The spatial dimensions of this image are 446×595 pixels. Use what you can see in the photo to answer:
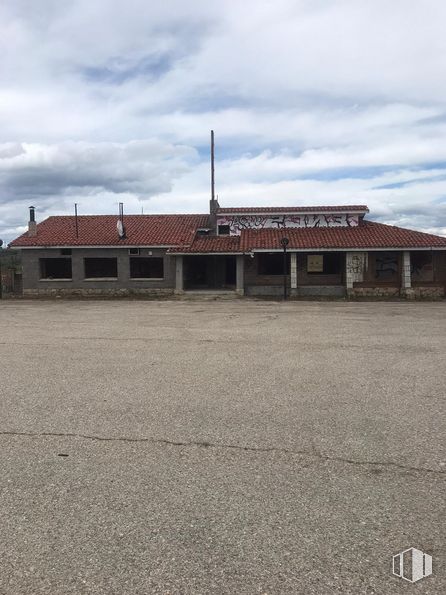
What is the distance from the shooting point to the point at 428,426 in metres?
5.09

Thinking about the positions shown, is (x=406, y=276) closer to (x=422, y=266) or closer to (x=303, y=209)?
(x=422, y=266)

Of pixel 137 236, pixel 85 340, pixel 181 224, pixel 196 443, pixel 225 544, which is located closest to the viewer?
pixel 225 544

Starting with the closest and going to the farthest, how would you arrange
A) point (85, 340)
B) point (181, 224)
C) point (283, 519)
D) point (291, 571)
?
point (291, 571) → point (283, 519) → point (85, 340) → point (181, 224)

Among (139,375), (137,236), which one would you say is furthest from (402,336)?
(137,236)

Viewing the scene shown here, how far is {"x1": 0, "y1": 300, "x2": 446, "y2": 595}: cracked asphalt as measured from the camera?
109 inches

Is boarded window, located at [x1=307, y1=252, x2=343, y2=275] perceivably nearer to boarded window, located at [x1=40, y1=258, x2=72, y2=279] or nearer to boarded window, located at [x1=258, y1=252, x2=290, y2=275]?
boarded window, located at [x1=258, y1=252, x2=290, y2=275]

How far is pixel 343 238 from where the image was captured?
25.7 m

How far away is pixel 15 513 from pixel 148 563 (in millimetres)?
1093

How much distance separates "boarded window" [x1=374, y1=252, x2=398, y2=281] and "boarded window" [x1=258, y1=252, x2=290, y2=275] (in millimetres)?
4538

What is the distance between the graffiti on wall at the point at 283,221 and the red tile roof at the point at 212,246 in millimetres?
1394

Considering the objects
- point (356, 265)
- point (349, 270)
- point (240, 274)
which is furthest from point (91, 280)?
point (356, 265)

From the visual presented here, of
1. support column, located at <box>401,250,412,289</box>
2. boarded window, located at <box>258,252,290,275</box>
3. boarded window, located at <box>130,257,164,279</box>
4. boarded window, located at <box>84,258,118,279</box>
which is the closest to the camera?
support column, located at <box>401,250,412,289</box>

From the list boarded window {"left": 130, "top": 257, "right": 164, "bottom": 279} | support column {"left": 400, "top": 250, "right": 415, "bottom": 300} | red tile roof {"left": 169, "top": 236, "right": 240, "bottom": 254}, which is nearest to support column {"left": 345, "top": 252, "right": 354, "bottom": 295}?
support column {"left": 400, "top": 250, "right": 415, "bottom": 300}

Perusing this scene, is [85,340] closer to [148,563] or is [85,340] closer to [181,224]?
[148,563]
